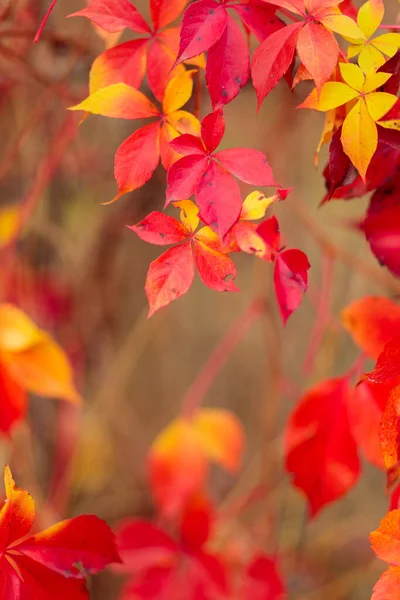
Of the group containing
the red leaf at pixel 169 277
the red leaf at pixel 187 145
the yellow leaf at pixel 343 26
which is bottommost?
the red leaf at pixel 169 277

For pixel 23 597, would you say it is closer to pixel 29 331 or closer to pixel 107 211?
pixel 29 331

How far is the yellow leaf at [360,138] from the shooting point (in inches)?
11.5

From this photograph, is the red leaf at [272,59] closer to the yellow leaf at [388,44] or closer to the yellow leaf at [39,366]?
the yellow leaf at [388,44]

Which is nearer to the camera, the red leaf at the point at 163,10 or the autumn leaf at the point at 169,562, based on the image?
the red leaf at the point at 163,10

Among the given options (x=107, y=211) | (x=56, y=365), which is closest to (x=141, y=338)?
(x=107, y=211)

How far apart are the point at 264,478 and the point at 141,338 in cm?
40

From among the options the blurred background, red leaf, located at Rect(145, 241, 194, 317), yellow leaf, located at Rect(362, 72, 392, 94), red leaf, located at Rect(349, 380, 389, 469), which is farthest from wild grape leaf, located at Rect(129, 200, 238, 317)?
the blurred background

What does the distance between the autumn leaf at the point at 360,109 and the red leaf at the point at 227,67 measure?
0.04 metres

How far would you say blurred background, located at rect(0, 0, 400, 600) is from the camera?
2.99 ft

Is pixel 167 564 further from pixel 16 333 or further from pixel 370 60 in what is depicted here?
pixel 370 60

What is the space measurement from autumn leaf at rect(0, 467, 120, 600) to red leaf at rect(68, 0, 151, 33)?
0.79ft

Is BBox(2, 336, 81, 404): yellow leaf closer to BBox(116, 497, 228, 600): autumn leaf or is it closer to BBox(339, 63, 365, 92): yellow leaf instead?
BBox(116, 497, 228, 600): autumn leaf

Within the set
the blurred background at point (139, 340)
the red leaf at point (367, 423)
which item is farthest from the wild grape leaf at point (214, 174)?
the blurred background at point (139, 340)

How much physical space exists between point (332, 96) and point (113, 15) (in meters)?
0.12
